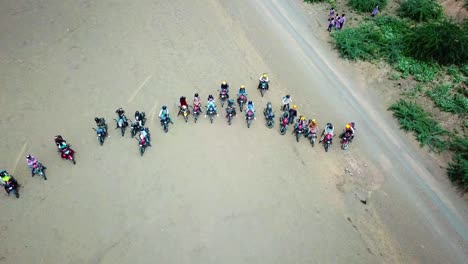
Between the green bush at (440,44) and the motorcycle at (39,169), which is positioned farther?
the green bush at (440,44)

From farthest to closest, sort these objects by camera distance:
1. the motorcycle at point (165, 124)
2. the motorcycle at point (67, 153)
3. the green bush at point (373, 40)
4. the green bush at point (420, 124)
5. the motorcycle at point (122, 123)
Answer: the green bush at point (373, 40), the green bush at point (420, 124), the motorcycle at point (165, 124), the motorcycle at point (122, 123), the motorcycle at point (67, 153)

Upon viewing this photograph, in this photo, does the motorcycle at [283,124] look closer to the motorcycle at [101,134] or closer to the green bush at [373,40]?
the green bush at [373,40]

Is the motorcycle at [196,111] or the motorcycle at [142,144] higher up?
the motorcycle at [196,111]

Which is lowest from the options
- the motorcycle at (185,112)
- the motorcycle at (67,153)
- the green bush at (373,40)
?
the motorcycle at (67,153)

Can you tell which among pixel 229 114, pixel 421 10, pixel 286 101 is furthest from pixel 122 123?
pixel 421 10

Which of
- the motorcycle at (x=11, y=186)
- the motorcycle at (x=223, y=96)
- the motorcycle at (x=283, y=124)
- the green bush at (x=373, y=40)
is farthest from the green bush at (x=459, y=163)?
the motorcycle at (x=11, y=186)

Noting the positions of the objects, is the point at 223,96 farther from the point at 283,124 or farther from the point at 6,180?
the point at 6,180

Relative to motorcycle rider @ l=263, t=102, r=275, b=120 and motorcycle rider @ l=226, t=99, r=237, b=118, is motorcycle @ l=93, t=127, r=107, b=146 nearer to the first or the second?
motorcycle rider @ l=226, t=99, r=237, b=118
